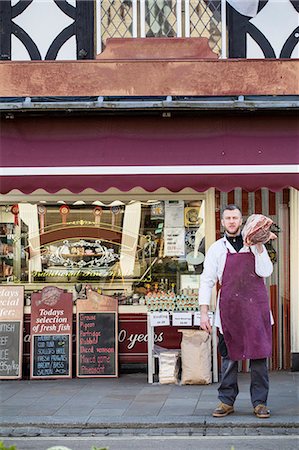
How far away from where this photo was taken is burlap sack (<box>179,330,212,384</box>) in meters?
9.39

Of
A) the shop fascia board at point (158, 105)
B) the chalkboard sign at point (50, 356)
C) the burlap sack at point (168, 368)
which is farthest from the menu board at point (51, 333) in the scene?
the shop fascia board at point (158, 105)

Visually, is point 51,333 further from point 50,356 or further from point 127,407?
point 127,407

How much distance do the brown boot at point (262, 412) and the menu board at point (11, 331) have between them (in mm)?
3589

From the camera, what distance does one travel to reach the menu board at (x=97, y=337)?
9.96m

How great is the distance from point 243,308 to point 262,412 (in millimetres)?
1012

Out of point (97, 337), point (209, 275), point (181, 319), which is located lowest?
point (97, 337)

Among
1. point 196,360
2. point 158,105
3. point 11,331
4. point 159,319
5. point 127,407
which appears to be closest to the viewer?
point 127,407

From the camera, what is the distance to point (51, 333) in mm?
10102

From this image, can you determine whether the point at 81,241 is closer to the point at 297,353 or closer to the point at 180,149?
the point at 180,149

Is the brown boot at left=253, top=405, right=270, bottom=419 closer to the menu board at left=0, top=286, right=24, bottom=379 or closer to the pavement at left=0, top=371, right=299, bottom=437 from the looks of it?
the pavement at left=0, top=371, right=299, bottom=437

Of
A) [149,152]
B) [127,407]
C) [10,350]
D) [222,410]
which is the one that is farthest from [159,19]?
[222,410]

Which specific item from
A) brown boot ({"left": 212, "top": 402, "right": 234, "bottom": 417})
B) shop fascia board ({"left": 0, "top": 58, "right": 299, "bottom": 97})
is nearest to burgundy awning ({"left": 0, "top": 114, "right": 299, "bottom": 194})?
shop fascia board ({"left": 0, "top": 58, "right": 299, "bottom": 97})

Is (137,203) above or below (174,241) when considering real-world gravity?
above

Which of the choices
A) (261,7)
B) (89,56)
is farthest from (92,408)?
(261,7)
